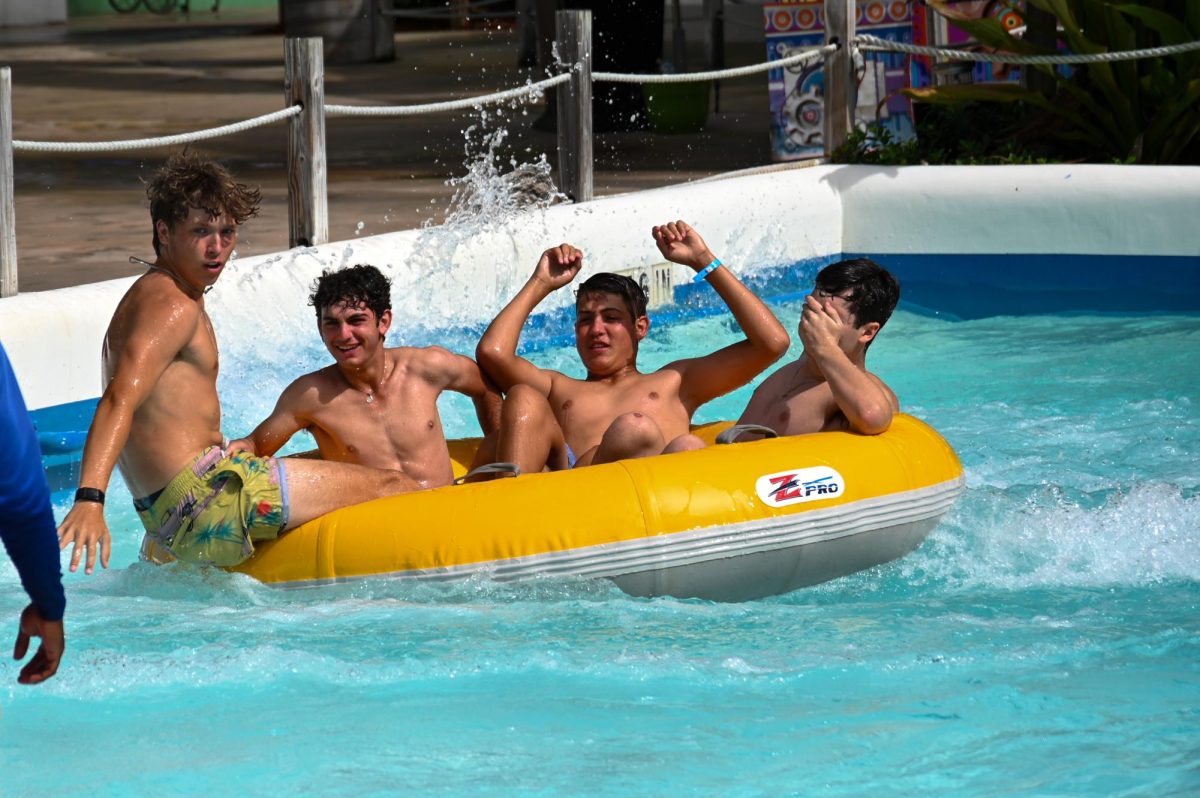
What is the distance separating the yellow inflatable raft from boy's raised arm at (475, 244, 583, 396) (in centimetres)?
55

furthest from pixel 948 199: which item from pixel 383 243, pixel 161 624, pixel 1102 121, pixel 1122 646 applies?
pixel 161 624

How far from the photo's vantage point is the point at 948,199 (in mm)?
9070

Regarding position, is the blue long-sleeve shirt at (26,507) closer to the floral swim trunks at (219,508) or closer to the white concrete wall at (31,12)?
the floral swim trunks at (219,508)

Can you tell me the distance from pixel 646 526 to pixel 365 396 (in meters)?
0.94

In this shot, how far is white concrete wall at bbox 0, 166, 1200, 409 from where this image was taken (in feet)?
22.9

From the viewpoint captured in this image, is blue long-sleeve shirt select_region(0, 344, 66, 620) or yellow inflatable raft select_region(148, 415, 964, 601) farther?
yellow inflatable raft select_region(148, 415, 964, 601)

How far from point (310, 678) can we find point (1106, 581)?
2.22 meters

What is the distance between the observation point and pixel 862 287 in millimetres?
4871

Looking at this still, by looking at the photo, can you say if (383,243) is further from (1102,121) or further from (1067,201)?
(1102,121)

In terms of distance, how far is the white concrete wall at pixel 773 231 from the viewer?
275 inches

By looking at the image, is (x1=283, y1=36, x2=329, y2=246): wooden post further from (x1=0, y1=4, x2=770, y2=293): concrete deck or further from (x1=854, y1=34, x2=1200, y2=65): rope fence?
(x1=854, y1=34, x2=1200, y2=65): rope fence

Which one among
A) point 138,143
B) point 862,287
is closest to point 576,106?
point 138,143

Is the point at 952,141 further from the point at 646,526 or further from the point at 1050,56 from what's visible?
the point at 646,526

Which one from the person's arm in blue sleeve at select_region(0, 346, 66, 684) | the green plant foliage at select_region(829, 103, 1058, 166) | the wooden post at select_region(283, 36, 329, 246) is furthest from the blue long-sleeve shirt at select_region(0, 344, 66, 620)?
the green plant foliage at select_region(829, 103, 1058, 166)
